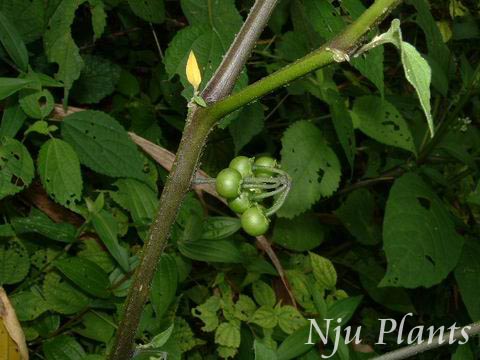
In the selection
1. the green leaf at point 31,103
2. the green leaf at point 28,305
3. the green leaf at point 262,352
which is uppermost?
the green leaf at point 31,103

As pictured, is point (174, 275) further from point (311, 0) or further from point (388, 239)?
point (311, 0)

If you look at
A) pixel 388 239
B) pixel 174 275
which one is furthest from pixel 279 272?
pixel 174 275

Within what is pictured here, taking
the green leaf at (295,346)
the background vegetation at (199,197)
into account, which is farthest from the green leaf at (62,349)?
the green leaf at (295,346)

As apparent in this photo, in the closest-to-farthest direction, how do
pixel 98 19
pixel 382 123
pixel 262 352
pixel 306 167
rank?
pixel 262 352 < pixel 98 19 < pixel 306 167 < pixel 382 123

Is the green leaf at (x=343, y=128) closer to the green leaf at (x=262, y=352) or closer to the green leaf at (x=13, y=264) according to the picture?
the green leaf at (x=262, y=352)

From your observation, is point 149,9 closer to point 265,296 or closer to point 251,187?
point 265,296

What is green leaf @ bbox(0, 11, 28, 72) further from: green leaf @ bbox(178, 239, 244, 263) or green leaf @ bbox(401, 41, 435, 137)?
green leaf @ bbox(401, 41, 435, 137)

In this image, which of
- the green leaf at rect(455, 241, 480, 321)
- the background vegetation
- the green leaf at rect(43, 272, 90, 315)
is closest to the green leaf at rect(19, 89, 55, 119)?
the background vegetation

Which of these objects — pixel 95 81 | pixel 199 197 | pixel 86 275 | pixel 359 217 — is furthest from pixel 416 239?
pixel 95 81
